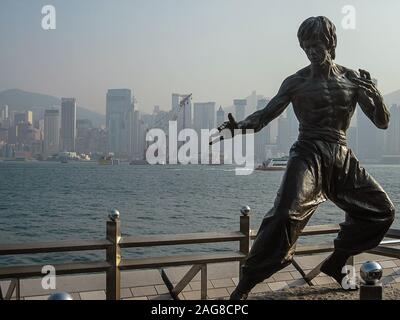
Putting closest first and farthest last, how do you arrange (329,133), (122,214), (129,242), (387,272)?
(329,133)
(129,242)
(387,272)
(122,214)

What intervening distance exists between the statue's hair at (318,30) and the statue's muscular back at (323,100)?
0.37 m

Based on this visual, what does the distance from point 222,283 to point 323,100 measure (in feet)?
9.76

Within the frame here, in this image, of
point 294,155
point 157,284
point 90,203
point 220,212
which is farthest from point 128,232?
point 294,155

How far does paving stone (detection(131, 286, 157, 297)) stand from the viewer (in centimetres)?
643

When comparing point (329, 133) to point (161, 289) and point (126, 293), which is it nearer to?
point (161, 289)

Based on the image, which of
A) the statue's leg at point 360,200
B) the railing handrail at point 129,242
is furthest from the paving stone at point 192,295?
the statue's leg at point 360,200

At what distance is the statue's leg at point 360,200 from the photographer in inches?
208

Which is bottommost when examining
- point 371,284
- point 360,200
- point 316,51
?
point 371,284

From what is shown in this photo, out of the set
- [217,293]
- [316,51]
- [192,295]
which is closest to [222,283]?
[217,293]

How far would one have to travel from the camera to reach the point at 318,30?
16.8ft

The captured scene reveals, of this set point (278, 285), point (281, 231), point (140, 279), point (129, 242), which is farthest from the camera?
point (278, 285)

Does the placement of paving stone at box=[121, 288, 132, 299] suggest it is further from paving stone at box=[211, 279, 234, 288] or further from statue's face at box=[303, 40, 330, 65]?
statue's face at box=[303, 40, 330, 65]

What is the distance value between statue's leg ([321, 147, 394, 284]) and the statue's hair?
3.70 feet

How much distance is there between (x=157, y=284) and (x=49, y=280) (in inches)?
52.2
